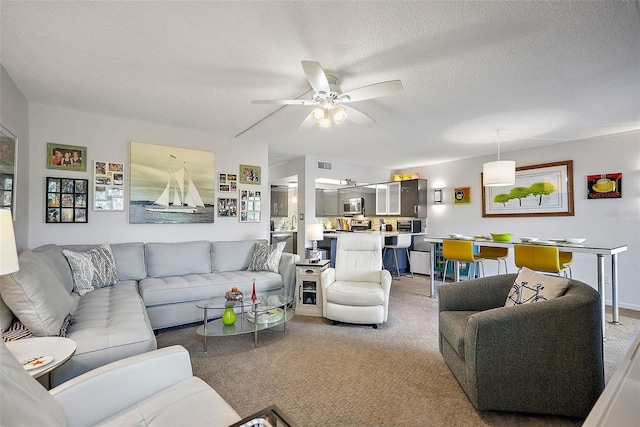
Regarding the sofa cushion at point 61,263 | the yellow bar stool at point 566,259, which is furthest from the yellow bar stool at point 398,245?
the sofa cushion at point 61,263

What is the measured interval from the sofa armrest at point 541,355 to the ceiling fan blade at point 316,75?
1.82 m

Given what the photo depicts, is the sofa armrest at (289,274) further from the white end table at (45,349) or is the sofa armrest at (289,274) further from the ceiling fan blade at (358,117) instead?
the white end table at (45,349)

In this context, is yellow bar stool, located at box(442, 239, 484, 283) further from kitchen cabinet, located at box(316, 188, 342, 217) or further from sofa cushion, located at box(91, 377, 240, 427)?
sofa cushion, located at box(91, 377, 240, 427)

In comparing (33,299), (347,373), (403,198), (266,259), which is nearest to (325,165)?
(403,198)

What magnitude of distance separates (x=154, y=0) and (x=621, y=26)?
2.80 m

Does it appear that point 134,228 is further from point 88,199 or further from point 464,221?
point 464,221

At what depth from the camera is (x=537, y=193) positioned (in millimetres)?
4836

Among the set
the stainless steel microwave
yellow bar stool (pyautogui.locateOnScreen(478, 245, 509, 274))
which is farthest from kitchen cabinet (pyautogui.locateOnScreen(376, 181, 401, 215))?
yellow bar stool (pyautogui.locateOnScreen(478, 245, 509, 274))

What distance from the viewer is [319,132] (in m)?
4.17

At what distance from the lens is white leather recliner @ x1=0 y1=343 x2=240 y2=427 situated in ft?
3.32

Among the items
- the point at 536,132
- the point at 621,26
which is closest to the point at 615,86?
the point at 621,26

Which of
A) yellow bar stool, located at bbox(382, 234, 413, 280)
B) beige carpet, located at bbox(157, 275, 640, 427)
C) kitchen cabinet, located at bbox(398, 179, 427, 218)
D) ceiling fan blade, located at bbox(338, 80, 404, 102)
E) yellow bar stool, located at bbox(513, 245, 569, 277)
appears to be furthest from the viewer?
kitchen cabinet, located at bbox(398, 179, 427, 218)

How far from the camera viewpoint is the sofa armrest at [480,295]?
2.37 metres

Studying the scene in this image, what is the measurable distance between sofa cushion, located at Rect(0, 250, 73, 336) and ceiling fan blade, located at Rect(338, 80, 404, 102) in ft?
7.75
